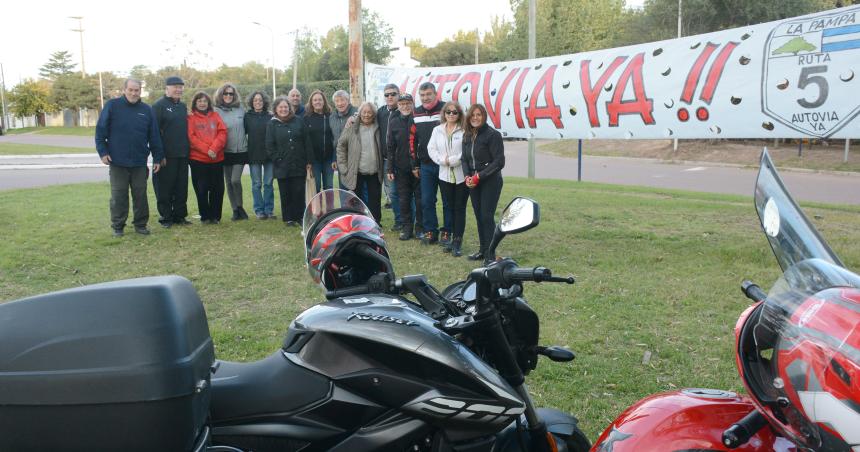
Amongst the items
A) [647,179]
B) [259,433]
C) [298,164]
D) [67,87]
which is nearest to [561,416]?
[259,433]

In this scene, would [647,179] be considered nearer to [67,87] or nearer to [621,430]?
[621,430]

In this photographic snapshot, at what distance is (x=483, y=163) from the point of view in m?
7.47

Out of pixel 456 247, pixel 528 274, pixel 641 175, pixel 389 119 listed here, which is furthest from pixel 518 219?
pixel 641 175

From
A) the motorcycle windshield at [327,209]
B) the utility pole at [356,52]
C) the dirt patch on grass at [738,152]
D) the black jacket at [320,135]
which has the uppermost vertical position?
the utility pole at [356,52]

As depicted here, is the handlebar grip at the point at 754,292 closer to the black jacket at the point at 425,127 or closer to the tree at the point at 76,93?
the black jacket at the point at 425,127

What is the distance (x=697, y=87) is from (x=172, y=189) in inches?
278

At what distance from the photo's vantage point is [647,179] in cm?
1884

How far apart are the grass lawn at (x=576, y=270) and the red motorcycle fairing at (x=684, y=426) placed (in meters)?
1.61

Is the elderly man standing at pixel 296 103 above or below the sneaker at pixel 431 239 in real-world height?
above

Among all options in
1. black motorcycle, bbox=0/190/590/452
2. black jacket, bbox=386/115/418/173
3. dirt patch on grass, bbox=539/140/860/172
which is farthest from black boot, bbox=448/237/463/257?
→ dirt patch on grass, bbox=539/140/860/172

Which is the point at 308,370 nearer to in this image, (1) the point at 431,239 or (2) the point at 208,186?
(1) the point at 431,239

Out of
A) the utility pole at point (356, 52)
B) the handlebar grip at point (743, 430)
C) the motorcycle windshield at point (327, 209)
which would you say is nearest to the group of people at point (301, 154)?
the utility pole at point (356, 52)

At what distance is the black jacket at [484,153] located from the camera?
7.40 metres

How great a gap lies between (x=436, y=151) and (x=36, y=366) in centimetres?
646
